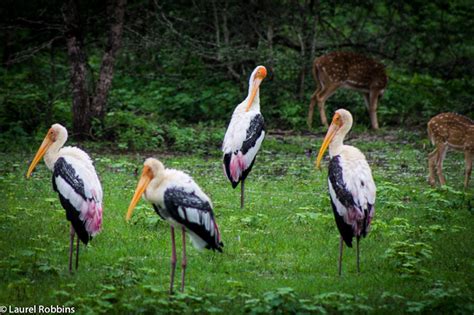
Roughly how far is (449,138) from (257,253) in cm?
536

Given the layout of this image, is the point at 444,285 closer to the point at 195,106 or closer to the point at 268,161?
the point at 268,161

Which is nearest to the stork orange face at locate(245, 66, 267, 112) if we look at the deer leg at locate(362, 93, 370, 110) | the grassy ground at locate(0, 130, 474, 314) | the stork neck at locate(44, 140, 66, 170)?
the grassy ground at locate(0, 130, 474, 314)

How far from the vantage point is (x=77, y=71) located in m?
15.3

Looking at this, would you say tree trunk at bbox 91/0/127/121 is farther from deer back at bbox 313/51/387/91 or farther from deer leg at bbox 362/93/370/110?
deer leg at bbox 362/93/370/110

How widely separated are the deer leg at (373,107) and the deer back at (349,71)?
0.14 m

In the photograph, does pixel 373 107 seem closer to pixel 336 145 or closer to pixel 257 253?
pixel 336 145

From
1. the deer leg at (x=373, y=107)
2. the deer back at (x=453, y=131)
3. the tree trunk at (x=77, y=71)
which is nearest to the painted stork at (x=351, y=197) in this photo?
the deer back at (x=453, y=131)

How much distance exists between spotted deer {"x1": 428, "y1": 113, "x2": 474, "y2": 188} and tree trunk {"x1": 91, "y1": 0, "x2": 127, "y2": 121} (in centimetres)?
627

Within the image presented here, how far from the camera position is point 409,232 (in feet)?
31.1

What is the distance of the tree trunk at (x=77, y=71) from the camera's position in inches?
590

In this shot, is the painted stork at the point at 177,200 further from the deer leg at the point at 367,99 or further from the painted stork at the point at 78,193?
the deer leg at the point at 367,99

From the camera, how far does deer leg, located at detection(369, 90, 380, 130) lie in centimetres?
1780

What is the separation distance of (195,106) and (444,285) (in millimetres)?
11665

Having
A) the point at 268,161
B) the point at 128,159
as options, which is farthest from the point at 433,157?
the point at 128,159
